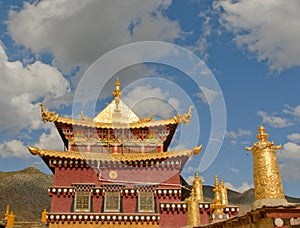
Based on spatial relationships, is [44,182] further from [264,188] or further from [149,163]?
[264,188]

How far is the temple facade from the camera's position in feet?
74.5

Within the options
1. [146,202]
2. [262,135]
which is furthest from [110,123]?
[262,135]

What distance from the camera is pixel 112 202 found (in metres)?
23.6

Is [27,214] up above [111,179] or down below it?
above

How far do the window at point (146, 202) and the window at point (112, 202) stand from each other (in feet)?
5.17

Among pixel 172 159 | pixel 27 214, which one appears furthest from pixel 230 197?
pixel 172 159

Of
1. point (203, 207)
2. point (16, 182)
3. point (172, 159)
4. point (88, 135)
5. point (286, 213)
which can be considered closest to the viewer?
point (286, 213)

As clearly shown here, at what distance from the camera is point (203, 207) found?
2272 centimetres

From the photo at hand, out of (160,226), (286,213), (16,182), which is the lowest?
(286,213)

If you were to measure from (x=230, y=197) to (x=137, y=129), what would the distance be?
3867 centimetres

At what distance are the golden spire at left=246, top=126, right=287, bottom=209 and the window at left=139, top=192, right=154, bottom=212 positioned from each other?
50.7 feet

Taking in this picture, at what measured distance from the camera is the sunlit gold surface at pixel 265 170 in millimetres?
8477

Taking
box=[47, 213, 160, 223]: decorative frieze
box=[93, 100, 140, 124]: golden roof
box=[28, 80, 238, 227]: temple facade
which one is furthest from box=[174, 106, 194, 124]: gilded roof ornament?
box=[47, 213, 160, 223]: decorative frieze

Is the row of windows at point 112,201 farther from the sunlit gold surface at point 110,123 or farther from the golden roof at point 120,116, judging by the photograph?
the golden roof at point 120,116
